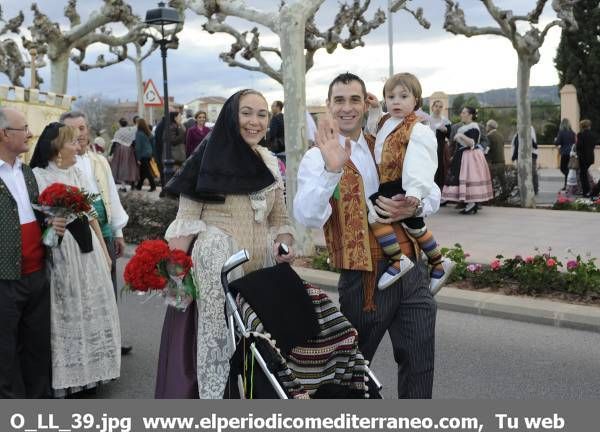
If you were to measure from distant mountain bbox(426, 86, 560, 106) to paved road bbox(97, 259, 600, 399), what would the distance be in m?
26.9

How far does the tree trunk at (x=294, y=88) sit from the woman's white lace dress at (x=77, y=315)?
4591mm

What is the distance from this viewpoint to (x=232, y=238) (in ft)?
13.8

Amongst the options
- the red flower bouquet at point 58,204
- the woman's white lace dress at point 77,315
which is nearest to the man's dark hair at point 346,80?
the red flower bouquet at point 58,204

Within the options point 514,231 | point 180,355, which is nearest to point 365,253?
point 180,355

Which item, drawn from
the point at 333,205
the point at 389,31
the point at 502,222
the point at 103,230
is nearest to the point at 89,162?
the point at 103,230

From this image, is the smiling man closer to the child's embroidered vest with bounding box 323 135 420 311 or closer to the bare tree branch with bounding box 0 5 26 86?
the child's embroidered vest with bounding box 323 135 420 311

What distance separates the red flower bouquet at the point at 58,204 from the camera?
191 inches

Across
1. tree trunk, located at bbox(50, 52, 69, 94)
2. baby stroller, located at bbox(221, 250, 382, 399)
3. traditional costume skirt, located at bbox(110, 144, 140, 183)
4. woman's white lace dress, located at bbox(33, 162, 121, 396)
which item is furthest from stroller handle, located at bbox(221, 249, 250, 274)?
tree trunk, located at bbox(50, 52, 69, 94)

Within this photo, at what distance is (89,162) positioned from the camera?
6000 millimetres

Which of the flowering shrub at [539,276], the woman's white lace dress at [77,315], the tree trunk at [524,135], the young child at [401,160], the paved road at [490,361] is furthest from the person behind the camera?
the tree trunk at [524,135]

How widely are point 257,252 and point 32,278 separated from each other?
1615mm

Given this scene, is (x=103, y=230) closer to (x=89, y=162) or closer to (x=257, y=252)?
(x=89, y=162)

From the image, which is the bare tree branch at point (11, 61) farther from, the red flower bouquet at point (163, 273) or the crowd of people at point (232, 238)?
the red flower bouquet at point (163, 273)

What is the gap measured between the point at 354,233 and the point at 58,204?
214cm
